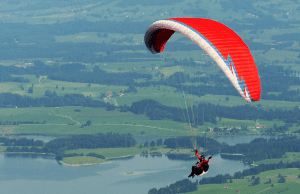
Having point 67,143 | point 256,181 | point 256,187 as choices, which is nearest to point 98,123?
point 67,143

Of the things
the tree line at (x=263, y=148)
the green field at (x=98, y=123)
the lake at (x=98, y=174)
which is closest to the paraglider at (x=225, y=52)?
the lake at (x=98, y=174)

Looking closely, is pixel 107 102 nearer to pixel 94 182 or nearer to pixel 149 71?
pixel 149 71

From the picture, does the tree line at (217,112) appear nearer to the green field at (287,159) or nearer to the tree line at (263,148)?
the tree line at (263,148)

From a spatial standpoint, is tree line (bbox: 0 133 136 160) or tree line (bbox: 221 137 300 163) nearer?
tree line (bbox: 221 137 300 163)

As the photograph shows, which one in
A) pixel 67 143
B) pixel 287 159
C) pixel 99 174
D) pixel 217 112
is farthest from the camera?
pixel 217 112

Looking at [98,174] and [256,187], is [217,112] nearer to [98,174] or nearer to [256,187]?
[98,174]

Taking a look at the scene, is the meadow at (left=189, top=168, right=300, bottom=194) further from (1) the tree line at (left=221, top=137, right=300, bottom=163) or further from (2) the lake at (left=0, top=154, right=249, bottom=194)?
(1) the tree line at (left=221, top=137, right=300, bottom=163)

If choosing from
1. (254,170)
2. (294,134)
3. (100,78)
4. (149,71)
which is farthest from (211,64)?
(254,170)

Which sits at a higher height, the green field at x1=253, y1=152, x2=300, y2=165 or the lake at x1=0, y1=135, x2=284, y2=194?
the green field at x1=253, y1=152, x2=300, y2=165

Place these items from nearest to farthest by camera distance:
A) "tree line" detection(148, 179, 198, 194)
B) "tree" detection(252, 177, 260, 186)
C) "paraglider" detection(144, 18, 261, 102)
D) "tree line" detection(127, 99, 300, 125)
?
"paraglider" detection(144, 18, 261, 102) → "tree line" detection(148, 179, 198, 194) → "tree" detection(252, 177, 260, 186) → "tree line" detection(127, 99, 300, 125)

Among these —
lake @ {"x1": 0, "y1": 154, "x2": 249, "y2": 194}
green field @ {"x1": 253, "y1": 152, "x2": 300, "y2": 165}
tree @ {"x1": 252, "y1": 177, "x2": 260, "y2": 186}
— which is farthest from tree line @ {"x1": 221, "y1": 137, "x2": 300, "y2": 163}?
tree @ {"x1": 252, "y1": 177, "x2": 260, "y2": 186}

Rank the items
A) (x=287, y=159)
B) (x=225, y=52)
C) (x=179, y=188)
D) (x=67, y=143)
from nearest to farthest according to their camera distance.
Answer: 1. (x=225, y=52)
2. (x=179, y=188)
3. (x=287, y=159)
4. (x=67, y=143)
